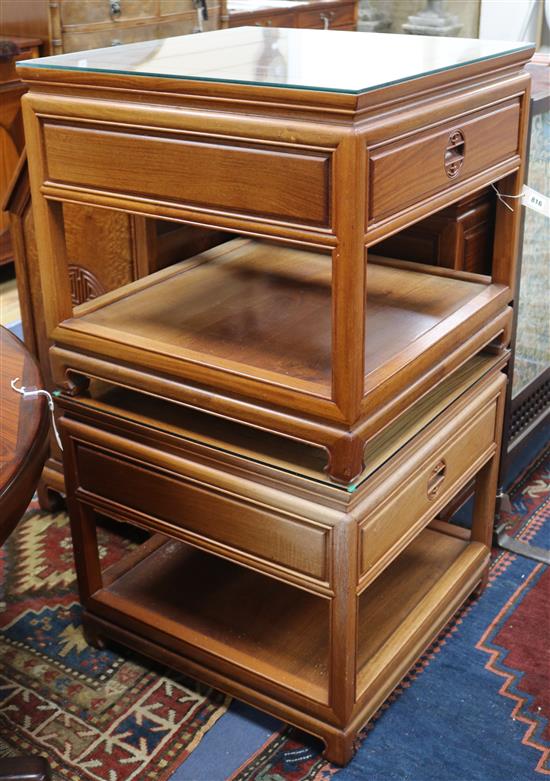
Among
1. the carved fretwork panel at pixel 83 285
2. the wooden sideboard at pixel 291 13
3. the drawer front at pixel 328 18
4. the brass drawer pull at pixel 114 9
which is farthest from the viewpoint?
the drawer front at pixel 328 18

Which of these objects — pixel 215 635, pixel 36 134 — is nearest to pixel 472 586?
pixel 215 635

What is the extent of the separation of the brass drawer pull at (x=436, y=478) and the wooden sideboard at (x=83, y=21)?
2844 millimetres

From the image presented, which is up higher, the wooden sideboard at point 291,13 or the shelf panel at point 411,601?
the wooden sideboard at point 291,13

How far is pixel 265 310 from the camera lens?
5.45 ft

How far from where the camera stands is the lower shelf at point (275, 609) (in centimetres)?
163

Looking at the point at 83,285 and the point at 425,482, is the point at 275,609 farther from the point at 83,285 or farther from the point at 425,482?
the point at 83,285

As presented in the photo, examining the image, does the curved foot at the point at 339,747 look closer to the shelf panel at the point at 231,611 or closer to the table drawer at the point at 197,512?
the shelf panel at the point at 231,611

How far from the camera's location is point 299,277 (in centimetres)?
181

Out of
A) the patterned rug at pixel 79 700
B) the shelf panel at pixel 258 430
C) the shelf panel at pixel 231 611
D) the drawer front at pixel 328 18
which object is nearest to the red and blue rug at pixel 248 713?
the patterned rug at pixel 79 700

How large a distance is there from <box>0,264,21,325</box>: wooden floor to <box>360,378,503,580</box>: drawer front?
2161 millimetres

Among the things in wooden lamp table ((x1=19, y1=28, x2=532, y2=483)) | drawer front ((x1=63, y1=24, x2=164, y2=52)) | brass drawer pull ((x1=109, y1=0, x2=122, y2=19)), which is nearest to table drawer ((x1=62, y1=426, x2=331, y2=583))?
wooden lamp table ((x1=19, y1=28, x2=532, y2=483))

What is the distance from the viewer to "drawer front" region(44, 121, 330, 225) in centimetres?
121

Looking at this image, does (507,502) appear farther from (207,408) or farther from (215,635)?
(207,408)

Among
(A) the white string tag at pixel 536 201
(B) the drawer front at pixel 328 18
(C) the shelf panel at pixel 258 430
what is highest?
(B) the drawer front at pixel 328 18
